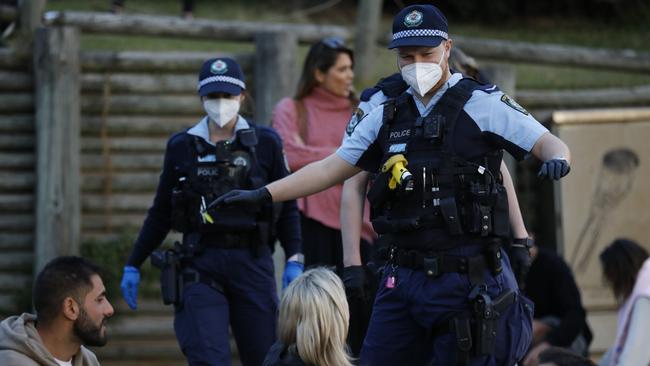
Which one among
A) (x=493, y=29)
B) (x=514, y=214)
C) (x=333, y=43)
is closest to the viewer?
(x=514, y=214)

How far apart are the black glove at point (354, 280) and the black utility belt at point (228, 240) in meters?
1.03

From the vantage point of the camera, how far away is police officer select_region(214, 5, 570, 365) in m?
4.96

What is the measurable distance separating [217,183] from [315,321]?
70.7 inches

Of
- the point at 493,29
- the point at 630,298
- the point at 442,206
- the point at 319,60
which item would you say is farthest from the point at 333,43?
the point at 493,29

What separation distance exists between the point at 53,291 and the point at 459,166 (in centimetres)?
179

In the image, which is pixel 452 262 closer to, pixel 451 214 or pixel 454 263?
pixel 454 263

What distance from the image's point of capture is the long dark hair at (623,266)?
742 cm

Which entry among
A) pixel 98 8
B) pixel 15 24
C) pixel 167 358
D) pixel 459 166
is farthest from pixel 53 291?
pixel 98 8

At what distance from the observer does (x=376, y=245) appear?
228 inches

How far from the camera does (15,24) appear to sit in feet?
32.2

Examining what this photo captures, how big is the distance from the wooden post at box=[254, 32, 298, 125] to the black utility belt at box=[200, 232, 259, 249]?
9.29ft

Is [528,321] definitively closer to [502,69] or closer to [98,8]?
[502,69]

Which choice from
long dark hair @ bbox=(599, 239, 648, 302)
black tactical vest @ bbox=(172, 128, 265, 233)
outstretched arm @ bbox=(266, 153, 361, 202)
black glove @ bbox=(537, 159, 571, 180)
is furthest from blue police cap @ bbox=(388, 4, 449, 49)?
long dark hair @ bbox=(599, 239, 648, 302)

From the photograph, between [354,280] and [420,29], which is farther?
[354,280]
